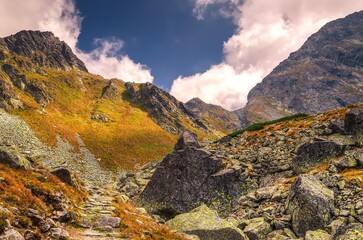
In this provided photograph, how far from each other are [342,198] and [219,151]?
19107 millimetres

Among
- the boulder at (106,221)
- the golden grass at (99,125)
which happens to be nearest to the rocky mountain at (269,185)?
the boulder at (106,221)

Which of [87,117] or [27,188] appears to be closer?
[27,188]

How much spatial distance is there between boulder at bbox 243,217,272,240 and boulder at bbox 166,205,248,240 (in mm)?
1009

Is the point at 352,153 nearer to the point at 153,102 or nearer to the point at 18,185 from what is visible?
the point at 18,185

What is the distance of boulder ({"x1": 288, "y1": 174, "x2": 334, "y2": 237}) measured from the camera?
65.6 ft

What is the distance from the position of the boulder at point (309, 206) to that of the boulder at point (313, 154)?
710 cm

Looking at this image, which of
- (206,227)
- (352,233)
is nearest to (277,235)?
(206,227)

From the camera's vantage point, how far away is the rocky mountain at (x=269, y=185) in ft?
65.7

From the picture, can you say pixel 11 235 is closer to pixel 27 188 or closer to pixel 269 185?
pixel 27 188

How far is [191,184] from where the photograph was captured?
32.0 m

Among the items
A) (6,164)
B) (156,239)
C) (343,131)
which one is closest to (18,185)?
(6,164)

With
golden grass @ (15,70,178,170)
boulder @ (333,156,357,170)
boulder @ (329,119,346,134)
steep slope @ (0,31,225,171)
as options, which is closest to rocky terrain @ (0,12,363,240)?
boulder @ (333,156,357,170)

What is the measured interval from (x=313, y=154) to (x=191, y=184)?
43.5 feet

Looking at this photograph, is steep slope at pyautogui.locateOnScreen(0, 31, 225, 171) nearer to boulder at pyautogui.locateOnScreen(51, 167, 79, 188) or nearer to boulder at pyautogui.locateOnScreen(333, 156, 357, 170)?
boulder at pyautogui.locateOnScreen(51, 167, 79, 188)
